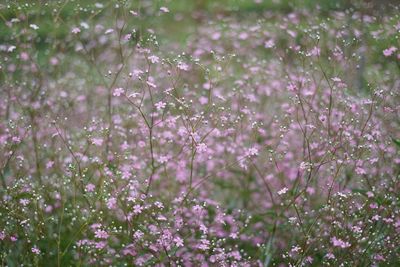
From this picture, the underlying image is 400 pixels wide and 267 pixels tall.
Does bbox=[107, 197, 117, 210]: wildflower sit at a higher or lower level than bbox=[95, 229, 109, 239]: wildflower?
higher

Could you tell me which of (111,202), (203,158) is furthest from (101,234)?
(203,158)

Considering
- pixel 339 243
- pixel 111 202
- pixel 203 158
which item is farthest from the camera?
pixel 203 158

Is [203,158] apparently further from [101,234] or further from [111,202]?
[101,234]

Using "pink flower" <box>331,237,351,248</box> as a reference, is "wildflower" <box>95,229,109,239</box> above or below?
above

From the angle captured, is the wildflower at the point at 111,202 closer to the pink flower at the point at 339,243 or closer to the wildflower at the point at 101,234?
the wildflower at the point at 101,234

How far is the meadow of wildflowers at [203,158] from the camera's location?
13.6ft

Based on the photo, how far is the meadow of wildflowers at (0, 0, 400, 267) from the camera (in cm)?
414

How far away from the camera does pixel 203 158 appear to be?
529cm

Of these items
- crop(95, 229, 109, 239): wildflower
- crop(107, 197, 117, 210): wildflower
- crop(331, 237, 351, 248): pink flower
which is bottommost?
crop(331, 237, 351, 248): pink flower

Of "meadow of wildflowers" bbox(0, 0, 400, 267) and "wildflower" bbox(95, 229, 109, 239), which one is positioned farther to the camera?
"meadow of wildflowers" bbox(0, 0, 400, 267)

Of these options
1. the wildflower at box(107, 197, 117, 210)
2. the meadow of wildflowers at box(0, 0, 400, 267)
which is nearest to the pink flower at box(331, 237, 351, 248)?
the meadow of wildflowers at box(0, 0, 400, 267)

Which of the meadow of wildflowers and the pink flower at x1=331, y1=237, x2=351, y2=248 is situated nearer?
the pink flower at x1=331, y1=237, x2=351, y2=248

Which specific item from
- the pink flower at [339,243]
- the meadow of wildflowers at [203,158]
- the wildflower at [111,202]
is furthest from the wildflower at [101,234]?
the pink flower at [339,243]

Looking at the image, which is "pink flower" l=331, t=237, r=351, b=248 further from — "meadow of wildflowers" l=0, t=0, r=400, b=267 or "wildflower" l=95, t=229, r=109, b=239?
"wildflower" l=95, t=229, r=109, b=239
